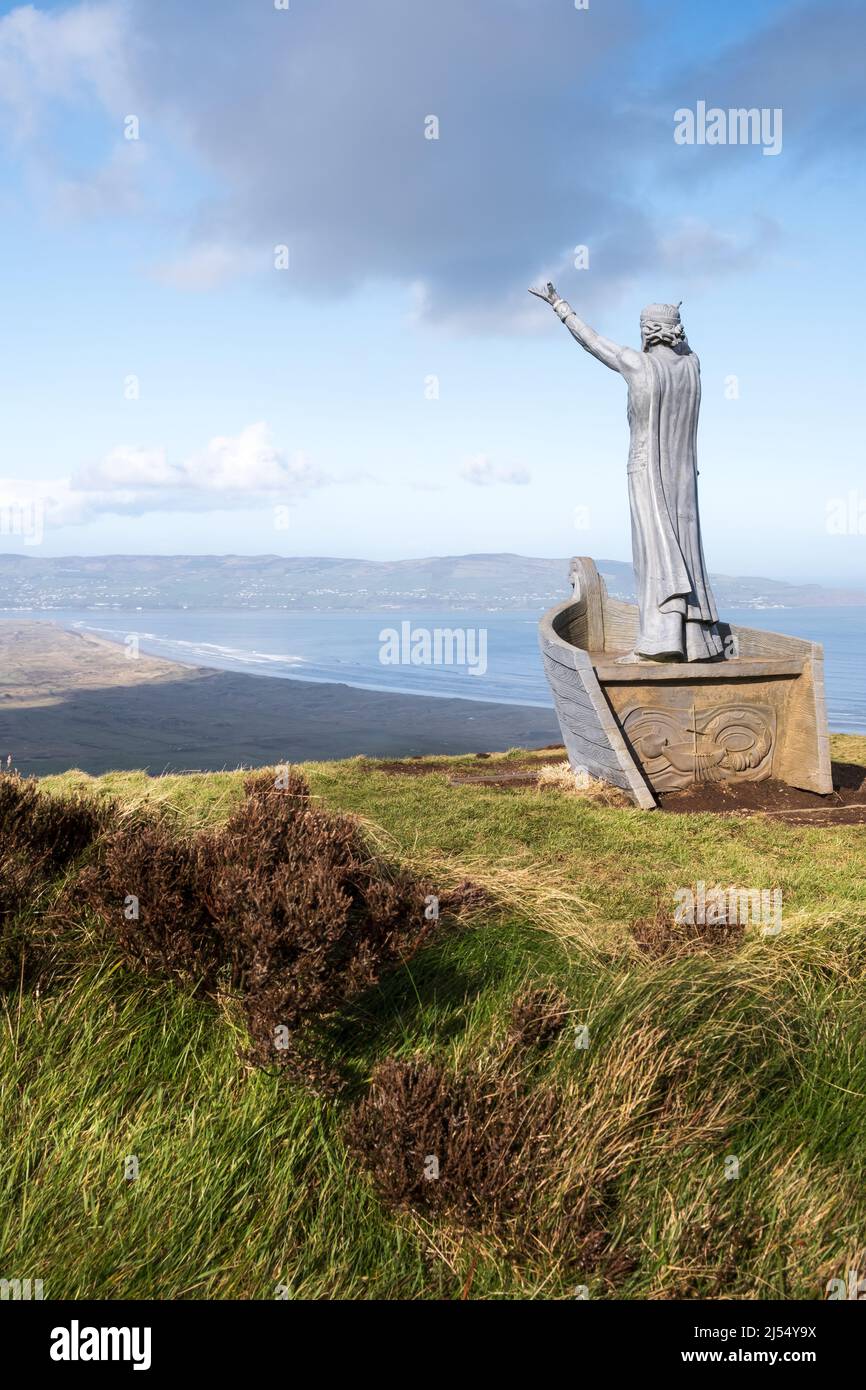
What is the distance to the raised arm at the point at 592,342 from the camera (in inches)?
457

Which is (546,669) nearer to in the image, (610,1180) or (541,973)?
(541,973)

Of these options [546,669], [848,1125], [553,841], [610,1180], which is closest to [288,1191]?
[610,1180]

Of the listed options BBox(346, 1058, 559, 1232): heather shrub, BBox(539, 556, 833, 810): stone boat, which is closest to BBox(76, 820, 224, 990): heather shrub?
BBox(346, 1058, 559, 1232): heather shrub

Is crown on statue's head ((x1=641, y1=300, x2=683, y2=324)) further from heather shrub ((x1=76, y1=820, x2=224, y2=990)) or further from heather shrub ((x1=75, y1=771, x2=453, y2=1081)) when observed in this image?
heather shrub ((x1=76, y1=820, x2=224, y2=990))

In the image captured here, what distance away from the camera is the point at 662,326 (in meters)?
11.5

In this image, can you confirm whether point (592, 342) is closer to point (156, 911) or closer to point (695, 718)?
point (695, 718)

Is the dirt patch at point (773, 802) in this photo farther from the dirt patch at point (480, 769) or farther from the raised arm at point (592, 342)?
the raised arm at point (592, 342)

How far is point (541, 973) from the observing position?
177 inches

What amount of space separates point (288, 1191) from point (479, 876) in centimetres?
217

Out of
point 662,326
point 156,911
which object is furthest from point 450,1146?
point 662,326

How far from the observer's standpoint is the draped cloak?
11.5 m

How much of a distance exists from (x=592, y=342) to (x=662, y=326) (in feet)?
2.73

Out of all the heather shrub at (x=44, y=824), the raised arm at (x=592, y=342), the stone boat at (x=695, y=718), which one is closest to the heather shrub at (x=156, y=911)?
the heather shrub at (x=44, y=824)
